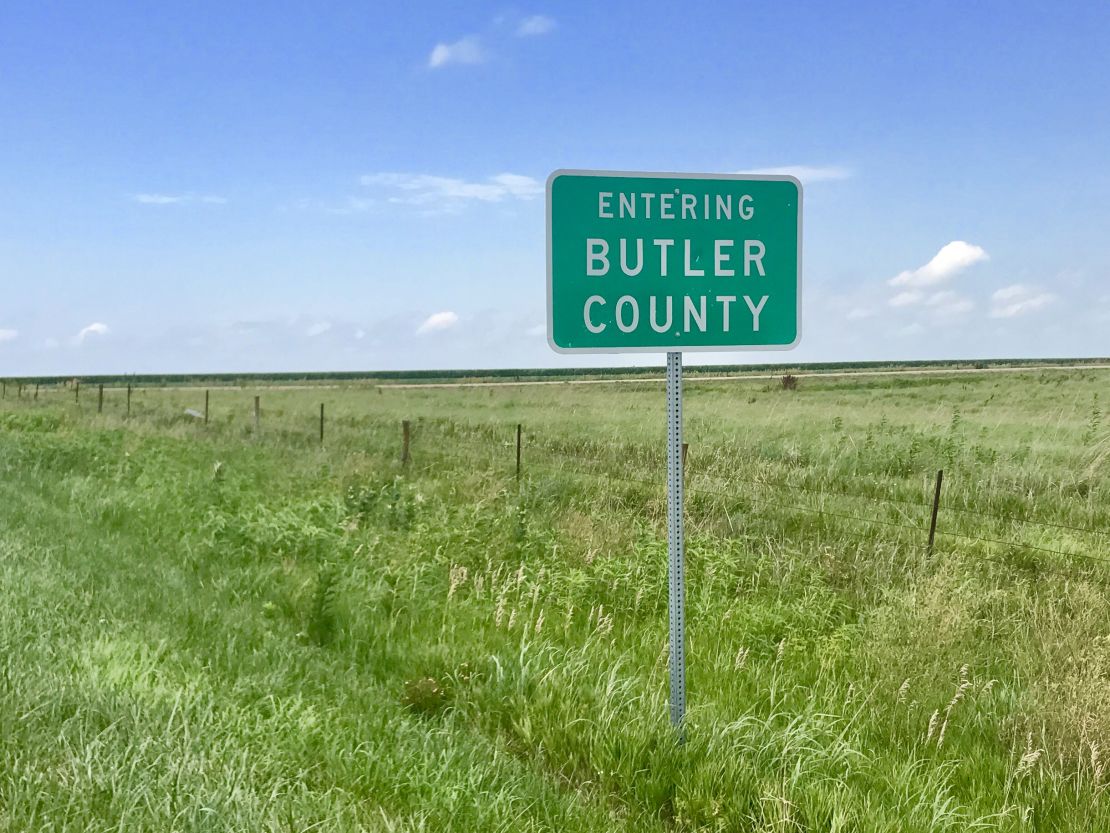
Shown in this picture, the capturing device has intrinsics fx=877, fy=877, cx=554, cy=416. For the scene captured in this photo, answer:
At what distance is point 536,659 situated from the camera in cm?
530

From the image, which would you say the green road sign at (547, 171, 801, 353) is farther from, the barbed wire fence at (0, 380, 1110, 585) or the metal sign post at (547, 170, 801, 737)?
the barbed wire fence at (0, 380, 1110, 585)

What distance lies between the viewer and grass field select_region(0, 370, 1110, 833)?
12.3 feet

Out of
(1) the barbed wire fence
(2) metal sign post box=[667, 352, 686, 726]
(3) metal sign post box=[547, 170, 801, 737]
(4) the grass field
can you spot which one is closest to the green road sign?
(3) metal sign post box=[547, 170, 801, 737]

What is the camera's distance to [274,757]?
12.7 feet

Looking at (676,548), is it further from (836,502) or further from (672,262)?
(836,502)

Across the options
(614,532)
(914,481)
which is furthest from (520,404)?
(614,532)

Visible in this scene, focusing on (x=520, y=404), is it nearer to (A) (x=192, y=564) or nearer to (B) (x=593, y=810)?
(A) (x=192, y=564)

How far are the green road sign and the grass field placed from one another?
2.00 meters

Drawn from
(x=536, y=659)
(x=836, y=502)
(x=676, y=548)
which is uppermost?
(x=676, y=548)

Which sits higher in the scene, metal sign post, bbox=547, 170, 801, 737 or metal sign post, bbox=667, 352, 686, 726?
metal sign post, bbox=547, 170, 801, 737

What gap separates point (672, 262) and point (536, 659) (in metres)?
2.50

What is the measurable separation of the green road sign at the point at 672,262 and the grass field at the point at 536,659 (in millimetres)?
1999

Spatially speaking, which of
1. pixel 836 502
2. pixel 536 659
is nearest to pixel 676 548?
pixel 536 659

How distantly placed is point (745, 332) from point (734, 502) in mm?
7353
